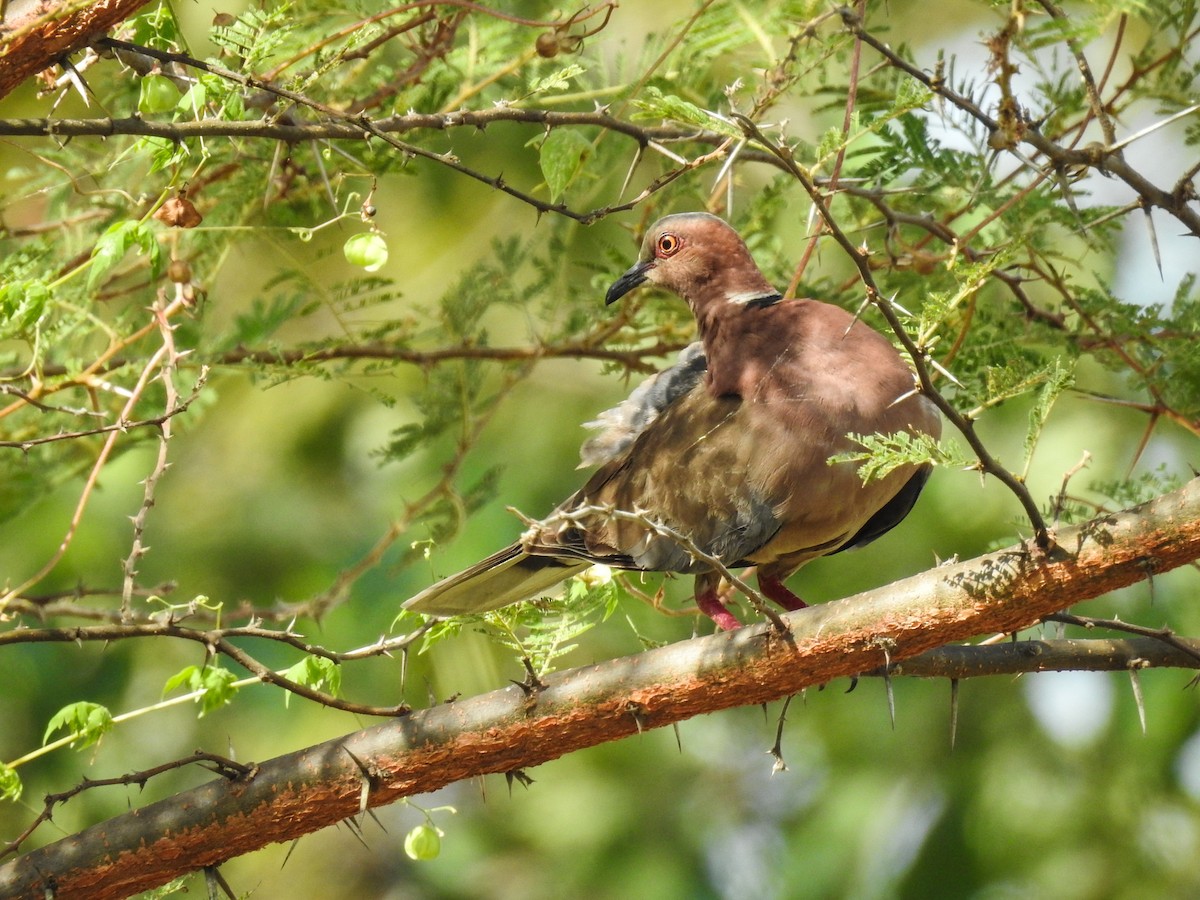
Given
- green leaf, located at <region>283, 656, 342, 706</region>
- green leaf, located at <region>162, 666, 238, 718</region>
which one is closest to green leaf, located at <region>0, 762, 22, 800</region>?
green leaf, located at <region>162, 666, 238, 718</region>

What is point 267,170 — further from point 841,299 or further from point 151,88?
point 841,299

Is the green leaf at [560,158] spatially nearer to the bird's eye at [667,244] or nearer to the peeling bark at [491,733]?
the bird's eye at [667,244]

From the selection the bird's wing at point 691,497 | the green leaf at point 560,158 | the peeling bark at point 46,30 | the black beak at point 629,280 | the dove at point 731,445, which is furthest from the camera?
the black beak at point 629,280

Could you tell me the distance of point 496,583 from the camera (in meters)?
4.02

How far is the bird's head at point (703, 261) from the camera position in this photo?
4.04 metres

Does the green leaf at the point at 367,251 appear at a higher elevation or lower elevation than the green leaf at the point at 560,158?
lower

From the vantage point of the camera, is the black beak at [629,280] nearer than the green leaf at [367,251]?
No

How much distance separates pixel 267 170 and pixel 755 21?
1444 mm

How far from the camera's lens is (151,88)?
9.42 feet

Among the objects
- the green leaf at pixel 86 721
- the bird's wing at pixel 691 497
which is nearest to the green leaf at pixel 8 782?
the green leaf at pixel 86 721

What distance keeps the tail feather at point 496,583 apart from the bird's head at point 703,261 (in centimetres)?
82

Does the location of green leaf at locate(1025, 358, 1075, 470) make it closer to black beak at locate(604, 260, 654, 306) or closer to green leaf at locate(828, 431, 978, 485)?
green leaf at locate(828, 431, 978, 485)

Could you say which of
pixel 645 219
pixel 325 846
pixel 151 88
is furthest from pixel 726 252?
pixel 325 846

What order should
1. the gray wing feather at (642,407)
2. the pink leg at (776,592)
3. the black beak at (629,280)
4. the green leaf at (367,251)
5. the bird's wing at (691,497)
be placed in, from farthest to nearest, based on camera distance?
1. the pink leg at (776,592)
2. the gray wing feather at (642,407)
3. the black beak at (629,280)
4. the bird's wing at (691,497)
5. the green leaf at (367,251)
